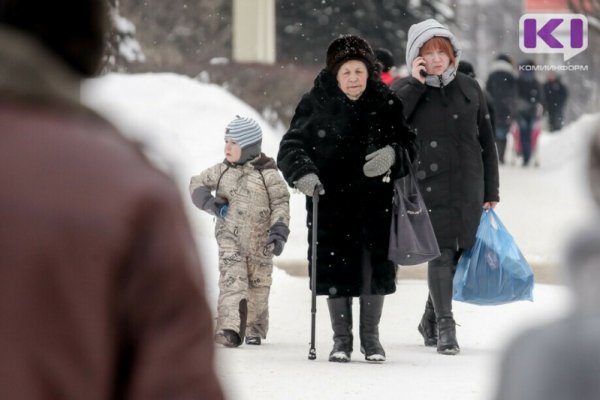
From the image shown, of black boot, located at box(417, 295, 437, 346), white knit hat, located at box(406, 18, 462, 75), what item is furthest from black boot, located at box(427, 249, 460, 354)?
white knit hat, located at box(406, 18, 462, 75)

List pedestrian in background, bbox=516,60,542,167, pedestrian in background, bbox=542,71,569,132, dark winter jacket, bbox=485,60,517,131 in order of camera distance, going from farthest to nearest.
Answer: pedestrian in background, bbox=542,71,569,132, pedestrian in background, bbox=516,60,542,167, dark winter jacket, bbox=485,60,517,131

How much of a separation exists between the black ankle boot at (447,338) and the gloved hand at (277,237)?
0.88 metres

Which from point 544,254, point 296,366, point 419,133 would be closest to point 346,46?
point 419,133

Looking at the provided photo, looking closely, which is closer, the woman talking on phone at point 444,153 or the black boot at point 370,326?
the black boot at point 370,326

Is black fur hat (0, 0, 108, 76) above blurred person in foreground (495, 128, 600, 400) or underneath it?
above

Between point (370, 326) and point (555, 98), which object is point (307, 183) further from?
point (555, 98)

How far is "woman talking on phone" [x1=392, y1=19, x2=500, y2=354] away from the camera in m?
10.0

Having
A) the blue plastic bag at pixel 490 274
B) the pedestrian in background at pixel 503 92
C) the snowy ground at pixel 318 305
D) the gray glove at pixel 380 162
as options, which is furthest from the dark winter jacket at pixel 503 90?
the gray glove at pixel 380 162

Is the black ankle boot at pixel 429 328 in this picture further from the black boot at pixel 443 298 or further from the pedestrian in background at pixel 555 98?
the pedestrian in background at pixel 555 98

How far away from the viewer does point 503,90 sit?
28203 millimetres

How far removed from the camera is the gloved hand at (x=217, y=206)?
10.4 meters

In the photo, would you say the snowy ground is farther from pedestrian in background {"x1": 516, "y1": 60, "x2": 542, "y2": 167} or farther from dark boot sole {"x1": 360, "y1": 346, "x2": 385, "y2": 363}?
pedestrian in background {"x1": 516, "y1": 60, "x2": 542, "y2": 167}

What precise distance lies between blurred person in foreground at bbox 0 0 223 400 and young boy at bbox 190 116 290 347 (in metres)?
8.20

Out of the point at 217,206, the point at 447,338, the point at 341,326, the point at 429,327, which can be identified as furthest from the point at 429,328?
the point at 217,206
